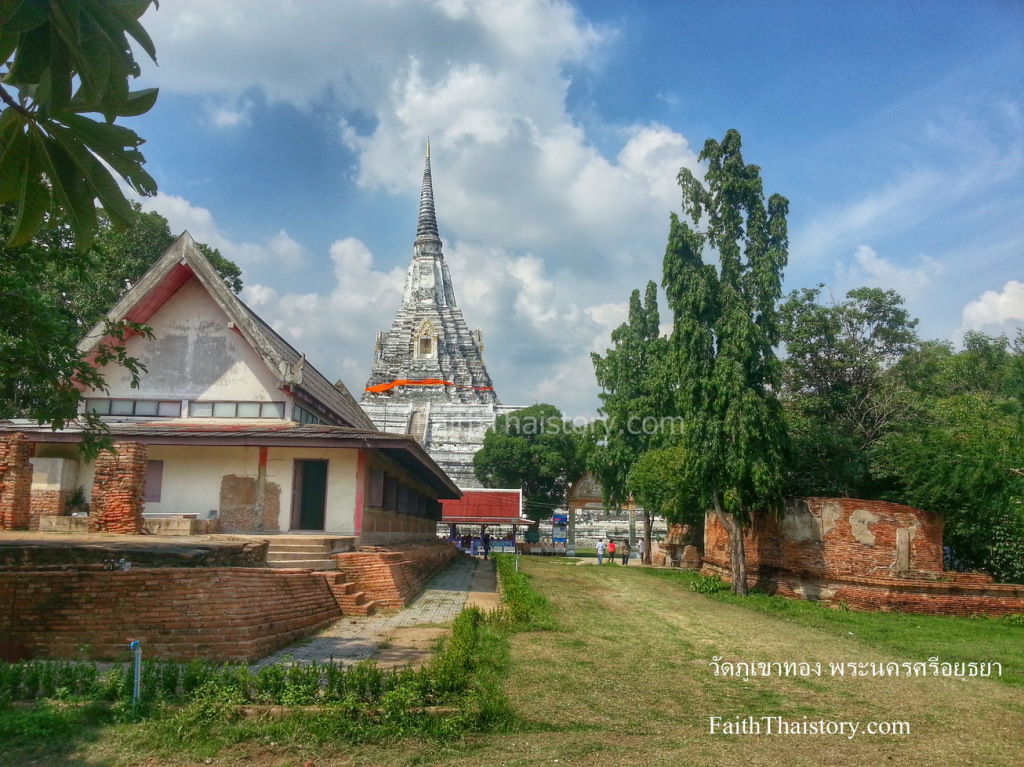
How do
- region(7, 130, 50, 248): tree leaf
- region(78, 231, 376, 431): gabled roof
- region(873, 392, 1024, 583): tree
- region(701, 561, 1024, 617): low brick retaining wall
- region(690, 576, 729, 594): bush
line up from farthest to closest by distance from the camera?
1. region(690, 576, 729, 594): bush
2. region(873, 392, 1024, 583): tree
3. region(701, 561, 1024, 617): low brick retaining wall
4. region(78, 231, 376, 431): gabled roof
5. region(7, 130, 50, 248): tree leaf

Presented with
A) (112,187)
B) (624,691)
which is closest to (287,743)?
(624,691)

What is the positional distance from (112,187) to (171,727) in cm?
400

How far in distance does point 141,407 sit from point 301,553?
574 centimetres

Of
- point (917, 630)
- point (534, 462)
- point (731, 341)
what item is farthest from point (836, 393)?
point (534, 462)

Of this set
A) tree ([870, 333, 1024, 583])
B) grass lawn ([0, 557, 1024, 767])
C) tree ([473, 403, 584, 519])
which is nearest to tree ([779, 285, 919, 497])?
tree ([870, 333, 1024, 583])

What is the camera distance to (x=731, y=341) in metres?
18.0

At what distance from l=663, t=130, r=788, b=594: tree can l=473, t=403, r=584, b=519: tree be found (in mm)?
29955

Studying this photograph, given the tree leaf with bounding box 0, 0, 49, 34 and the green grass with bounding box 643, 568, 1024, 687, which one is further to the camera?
the green grass with bounding box 643, 568, 1024, 687

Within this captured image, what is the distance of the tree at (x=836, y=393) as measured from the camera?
19688 millimetres

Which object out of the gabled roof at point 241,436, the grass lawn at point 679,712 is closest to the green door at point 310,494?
the gabled roof at point 241,436

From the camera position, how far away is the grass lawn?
5.52 metres

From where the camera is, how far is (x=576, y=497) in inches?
2020

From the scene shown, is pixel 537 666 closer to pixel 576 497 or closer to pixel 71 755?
pixel 71 755

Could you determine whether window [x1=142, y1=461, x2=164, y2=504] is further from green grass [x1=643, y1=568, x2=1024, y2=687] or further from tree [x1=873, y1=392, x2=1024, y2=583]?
tree [x1=873, y1=392, x2=1024, y2=583]
